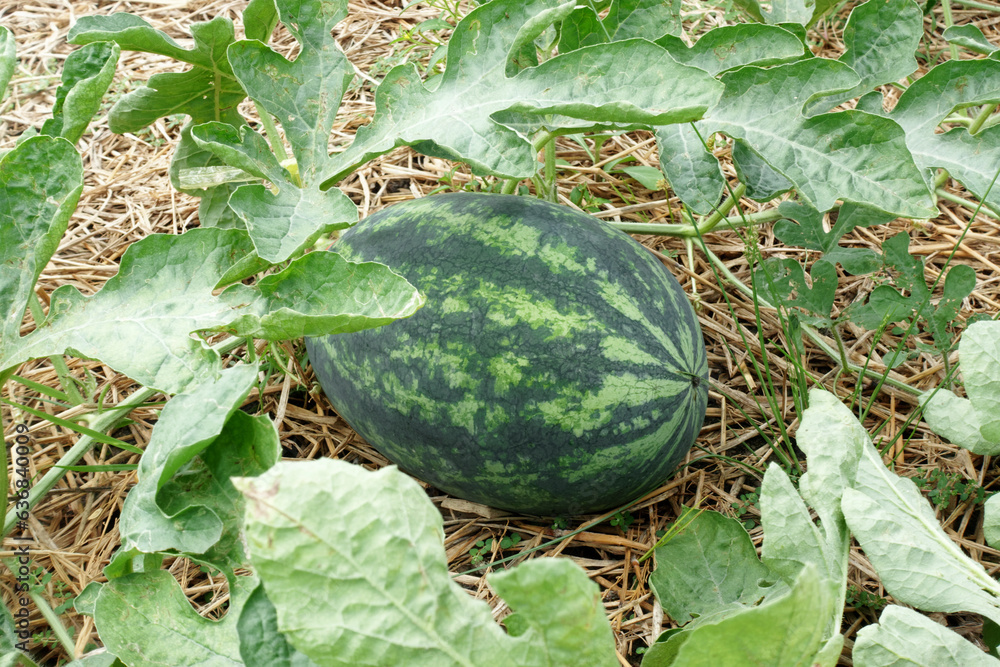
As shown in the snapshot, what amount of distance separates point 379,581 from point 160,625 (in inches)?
18.2

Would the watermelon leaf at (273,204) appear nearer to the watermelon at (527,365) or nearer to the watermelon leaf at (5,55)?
the watermelon at (527,365)

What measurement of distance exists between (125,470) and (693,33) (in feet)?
6.81

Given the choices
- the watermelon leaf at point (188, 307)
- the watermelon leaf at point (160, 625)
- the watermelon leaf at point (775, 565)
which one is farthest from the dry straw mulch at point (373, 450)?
the watermelon leaf at point (188, 307)

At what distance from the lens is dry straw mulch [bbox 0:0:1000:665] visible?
5.13ft

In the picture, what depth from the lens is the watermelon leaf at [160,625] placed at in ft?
3.50

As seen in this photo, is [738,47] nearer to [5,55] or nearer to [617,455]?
[617,455]

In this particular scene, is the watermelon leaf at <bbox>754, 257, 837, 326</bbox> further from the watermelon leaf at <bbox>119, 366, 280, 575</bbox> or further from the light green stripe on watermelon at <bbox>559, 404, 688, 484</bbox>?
the watermelon leaf at <bbox>119, 366, 280, 575</bbox>

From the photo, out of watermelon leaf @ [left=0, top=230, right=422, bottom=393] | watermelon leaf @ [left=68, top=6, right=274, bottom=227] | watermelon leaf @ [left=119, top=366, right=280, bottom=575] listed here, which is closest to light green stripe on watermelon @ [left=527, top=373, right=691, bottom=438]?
A: watermelon leaf @ [left=0, top=230, right=422, bottom=393]

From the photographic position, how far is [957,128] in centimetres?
144

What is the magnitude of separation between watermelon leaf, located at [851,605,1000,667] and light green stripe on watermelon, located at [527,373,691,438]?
50 centimetres

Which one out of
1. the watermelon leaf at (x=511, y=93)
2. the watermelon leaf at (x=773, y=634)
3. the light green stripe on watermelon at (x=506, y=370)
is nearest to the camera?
the watermelon leaf at (x=773, y=634)

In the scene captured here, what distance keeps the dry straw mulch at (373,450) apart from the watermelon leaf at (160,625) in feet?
1.36

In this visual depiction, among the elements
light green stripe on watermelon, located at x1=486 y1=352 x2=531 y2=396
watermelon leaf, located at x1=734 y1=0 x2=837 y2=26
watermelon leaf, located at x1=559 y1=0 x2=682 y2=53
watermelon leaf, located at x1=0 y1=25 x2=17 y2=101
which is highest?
watermelon leaf, located at x1=0 y1=25 x2=17 y2=101

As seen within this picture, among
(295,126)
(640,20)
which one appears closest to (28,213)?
(295,126)
